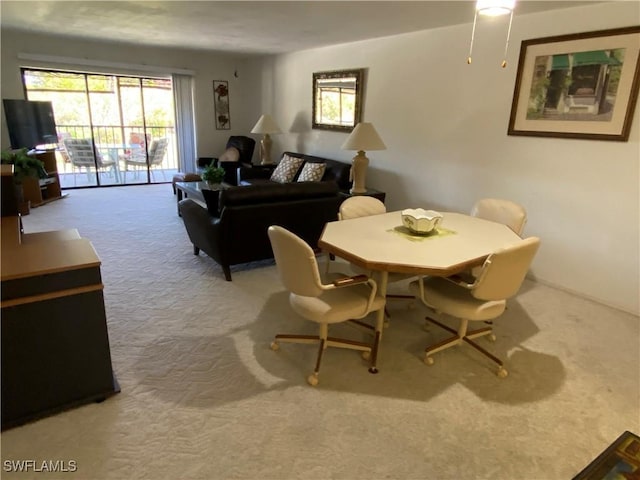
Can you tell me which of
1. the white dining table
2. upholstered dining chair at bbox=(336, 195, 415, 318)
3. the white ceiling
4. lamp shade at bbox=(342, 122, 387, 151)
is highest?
the white ceiling

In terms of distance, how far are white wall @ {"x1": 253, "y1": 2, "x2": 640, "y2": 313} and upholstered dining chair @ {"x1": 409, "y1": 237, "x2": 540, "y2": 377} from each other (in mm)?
1370

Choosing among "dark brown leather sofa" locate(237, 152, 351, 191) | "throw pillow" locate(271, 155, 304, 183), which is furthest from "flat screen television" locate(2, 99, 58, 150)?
"throw pillow" locate(271, 155, 304, 183)

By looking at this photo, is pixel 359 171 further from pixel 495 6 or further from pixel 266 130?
pixel 495 6

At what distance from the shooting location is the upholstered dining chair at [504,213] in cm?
302

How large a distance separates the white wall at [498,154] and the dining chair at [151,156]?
3.81m

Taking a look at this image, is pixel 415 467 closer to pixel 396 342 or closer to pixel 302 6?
pixel 396 342

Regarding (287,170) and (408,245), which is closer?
(408,245)

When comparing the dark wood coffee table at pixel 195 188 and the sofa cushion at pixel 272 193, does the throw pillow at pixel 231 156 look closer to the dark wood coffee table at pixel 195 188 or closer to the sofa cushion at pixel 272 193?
the dark wood coffee table at pixel 195 188

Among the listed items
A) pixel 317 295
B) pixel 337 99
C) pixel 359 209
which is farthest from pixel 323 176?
pixel 317 295

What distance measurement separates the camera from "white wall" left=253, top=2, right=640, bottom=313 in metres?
3.12

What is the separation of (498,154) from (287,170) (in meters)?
3.03

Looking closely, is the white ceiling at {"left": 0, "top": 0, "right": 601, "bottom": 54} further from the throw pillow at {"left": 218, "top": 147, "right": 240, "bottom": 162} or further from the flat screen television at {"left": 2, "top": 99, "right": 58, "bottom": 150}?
the throw pillow at {"left": 218, "top": 147, "right": 240, "bottom": 162}

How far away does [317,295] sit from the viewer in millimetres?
2123

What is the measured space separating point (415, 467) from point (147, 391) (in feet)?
4.64
